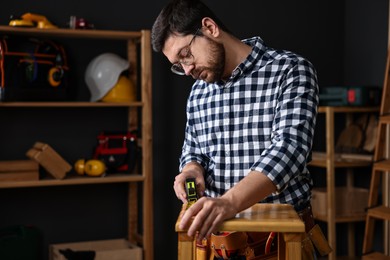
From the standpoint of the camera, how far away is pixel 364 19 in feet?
16.1

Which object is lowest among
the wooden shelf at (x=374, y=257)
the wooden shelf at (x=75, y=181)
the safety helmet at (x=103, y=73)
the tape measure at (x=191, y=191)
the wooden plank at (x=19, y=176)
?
the wooden shelf at (x=374, y=257)

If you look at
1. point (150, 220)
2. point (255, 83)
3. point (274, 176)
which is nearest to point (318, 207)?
point (150, 220)

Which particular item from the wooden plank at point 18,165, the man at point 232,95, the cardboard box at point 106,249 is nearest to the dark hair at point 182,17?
the man at point 232,95

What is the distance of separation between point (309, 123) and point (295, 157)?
0.13 m

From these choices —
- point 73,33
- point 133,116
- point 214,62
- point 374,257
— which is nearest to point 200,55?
point 214,62

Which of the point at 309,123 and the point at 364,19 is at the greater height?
the point at 364,19

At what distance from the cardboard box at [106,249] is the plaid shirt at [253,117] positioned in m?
2.10

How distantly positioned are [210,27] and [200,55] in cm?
9

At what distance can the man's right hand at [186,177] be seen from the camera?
1.84 meters

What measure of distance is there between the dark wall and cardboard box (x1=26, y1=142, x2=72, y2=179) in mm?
337

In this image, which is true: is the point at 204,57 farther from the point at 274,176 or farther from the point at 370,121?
the point at 370,121

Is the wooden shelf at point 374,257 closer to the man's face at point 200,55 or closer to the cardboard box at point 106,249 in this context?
the cardboard box at point 106,249

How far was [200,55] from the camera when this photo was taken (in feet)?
6.34

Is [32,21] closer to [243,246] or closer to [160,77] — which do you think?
[160,77]
